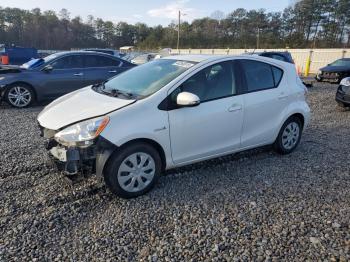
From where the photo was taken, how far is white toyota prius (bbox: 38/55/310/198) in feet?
10.5

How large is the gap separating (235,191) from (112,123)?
5.51ft

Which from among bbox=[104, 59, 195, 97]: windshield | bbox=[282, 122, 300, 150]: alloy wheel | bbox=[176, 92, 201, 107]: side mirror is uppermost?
bbox=[104, 59, 195, 97]: windshield

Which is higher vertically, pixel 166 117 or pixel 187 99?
pixel 187 99

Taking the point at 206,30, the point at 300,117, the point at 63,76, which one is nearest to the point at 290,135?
the point at 300,117

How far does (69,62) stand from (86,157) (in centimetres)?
613

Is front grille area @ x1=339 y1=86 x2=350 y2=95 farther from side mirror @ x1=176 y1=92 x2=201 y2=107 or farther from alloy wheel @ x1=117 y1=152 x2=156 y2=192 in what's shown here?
alloy wheel @ x1=117 y1=152 x2=156 y2=192

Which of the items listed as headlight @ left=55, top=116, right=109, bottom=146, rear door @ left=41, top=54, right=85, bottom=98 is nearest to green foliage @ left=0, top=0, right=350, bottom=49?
rear door @ left=41, top=54, right=85, bottom=98

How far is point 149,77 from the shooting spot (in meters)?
3.97

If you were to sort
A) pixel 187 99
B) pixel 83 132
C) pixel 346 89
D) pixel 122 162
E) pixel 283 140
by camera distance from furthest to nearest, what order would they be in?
pixel 346 89 → pixel 283 140 → pixel 187 99 → pixel 122 162 → pixel 83 132

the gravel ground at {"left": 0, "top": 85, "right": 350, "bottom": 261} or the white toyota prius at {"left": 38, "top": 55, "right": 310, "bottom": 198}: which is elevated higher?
the white toyota prius at {"left": 38, "top": 55, "right": 310, "bottom": 198}

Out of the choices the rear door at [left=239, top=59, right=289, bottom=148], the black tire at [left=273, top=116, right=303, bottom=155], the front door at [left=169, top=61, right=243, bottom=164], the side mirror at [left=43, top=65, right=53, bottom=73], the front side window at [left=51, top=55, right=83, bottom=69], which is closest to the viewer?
the front door at [left=169, top=61, right=243, bottom=164]

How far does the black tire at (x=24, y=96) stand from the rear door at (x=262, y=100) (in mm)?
6095

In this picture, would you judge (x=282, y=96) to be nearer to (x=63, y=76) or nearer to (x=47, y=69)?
(x=63, y=76)

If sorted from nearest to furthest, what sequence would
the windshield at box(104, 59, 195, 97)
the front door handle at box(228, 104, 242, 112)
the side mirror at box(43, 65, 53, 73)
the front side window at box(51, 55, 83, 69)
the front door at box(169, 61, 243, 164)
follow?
the front door at box(169, 61, 243, 164) < the windshield at box(104, 59, 195, 97) < the front door handle at box(228, 104, 242, 112) < the side mirror at box(43, 65, 53, 73) < the front side window at box(51, 55, 83, 69)
